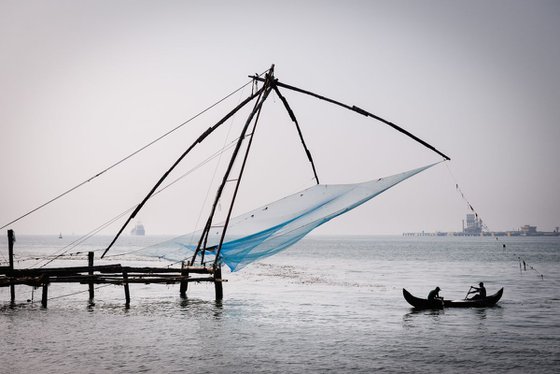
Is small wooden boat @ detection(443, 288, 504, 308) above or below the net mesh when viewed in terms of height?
below

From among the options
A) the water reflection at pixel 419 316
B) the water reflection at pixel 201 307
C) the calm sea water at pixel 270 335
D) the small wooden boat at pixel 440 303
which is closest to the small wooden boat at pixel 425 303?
the small wooden boat at pixel 440 303

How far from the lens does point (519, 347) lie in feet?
56.3

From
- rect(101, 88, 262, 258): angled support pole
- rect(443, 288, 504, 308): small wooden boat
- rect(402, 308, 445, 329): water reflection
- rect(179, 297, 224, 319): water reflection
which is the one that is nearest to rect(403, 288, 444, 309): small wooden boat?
rect(402, 308, 445, 329): water reflection

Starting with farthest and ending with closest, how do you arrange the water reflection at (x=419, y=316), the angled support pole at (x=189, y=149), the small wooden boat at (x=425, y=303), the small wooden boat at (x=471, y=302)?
the small wooden boat at (x=471, y=302) → the small wooden boat at (x=425, y=303) → the water reflection at (x=419, y=316) → the angled support pole at (x=189, y=149)

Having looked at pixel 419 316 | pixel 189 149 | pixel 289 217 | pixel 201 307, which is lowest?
pixel 419 316

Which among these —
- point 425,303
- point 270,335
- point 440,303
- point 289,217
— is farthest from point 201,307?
point 440,303

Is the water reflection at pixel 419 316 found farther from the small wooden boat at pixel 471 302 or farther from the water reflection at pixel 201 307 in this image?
the water reflection at pixel 201 307

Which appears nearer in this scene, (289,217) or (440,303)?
(289,217)

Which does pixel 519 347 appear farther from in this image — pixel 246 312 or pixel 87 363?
pixel 87 363

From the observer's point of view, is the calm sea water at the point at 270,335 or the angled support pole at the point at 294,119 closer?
the calm sea water at the point at 270,335

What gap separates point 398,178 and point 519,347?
7004 millimetres

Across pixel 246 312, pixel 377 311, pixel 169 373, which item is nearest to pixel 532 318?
pixel 377 311

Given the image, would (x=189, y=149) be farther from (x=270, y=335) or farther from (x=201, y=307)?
(x=201, y=307)

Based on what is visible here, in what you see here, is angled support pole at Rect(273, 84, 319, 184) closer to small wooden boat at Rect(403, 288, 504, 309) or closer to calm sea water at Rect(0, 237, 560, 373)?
calm sea water at Rect(0, 237, 560, 373)
